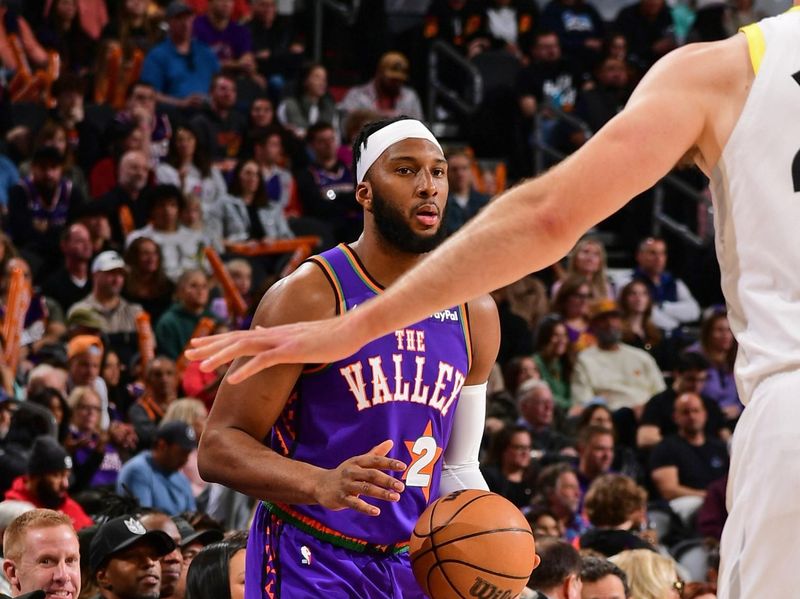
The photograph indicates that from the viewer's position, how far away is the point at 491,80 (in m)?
17.8

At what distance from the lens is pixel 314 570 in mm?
4117

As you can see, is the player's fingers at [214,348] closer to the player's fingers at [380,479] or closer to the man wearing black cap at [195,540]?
the player's fingers at [380,479]

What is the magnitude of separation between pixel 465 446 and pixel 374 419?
0.44m

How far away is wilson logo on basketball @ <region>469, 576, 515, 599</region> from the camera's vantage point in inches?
156

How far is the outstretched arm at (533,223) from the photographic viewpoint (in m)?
2.44

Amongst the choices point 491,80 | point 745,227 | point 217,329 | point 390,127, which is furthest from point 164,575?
point 491,80

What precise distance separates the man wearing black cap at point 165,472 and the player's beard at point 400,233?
17.4ft

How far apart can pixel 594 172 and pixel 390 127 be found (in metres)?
2.25

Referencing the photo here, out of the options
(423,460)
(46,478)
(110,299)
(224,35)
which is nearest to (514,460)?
(46,478)

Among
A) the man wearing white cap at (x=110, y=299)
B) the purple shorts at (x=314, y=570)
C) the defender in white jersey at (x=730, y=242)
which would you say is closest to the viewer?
the defender in white jersey at (x=730, y=242)

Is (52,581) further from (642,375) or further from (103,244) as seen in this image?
(642,375)

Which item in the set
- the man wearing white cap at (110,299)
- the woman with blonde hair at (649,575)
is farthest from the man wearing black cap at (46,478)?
the man wearing white cap at (110,299)

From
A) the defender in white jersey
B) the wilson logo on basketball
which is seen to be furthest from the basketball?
the defender in white jersey

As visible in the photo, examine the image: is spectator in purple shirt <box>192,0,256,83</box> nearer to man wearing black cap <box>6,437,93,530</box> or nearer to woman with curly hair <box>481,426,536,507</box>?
woman with curly hair <box>481,426,536,507</box>
